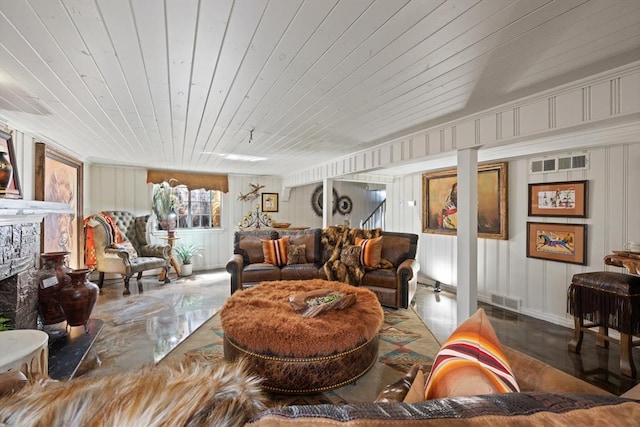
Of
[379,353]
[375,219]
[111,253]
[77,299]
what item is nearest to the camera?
[379,353]

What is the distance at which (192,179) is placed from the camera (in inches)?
243

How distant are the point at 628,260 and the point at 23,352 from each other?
4.09 meters

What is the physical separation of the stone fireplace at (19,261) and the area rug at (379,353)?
1.43 metres

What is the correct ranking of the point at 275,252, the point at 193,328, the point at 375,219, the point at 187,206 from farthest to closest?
the point at 375,219 < the point at 187,206 < the point at 275,252 < the point at 193,328

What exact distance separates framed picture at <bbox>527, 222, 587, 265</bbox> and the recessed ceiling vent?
66 cm

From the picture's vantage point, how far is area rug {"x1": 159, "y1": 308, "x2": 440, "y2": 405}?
6.25 feet

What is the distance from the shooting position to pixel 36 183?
3.30 meters

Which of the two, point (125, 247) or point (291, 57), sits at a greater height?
point (291, 57)

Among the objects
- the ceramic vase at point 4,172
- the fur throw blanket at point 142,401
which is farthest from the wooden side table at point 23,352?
the fur throw blanket at point 142,401

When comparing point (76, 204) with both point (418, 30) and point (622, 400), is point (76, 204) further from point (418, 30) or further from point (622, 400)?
point (622, 400)

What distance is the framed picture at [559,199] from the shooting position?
3.17 meters

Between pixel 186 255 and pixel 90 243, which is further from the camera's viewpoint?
pixel 186 255

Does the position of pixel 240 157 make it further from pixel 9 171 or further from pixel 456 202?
pixel 456 202

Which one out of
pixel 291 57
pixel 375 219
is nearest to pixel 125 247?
pixel 291 57
